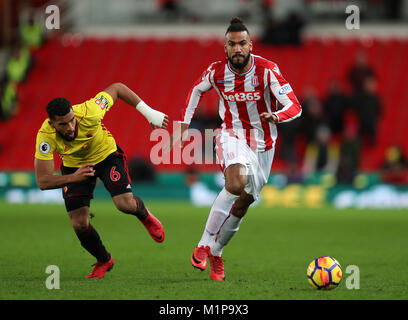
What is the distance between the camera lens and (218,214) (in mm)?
7250

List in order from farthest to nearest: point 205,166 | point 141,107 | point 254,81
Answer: point 205,166 → point 141,107 → point 254,81

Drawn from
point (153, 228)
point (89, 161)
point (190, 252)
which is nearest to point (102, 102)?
point (89, 161)

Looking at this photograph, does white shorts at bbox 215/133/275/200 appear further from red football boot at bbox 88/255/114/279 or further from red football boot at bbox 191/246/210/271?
red football boot at bbox 88/255/114/279

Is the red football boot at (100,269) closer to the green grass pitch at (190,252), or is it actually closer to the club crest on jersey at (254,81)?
the green grass pitch at (190,252)

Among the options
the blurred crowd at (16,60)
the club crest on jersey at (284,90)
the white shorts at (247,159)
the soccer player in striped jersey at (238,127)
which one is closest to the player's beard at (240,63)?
the soccer player in striped jersey at (238,127)

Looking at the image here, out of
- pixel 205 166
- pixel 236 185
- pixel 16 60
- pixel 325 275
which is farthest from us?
pixel 16 60

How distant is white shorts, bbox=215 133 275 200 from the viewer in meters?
7.23

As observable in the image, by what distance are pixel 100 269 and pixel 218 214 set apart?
1.27 metres

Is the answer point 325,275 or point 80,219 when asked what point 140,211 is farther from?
point 325,275

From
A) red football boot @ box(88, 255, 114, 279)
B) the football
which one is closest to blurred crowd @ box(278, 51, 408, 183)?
red football boot @ box(88, 255, 114, 279)

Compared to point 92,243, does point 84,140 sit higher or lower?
higher

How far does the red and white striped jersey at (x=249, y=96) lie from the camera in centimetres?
723

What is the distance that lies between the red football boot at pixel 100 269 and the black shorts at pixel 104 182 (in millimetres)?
616
